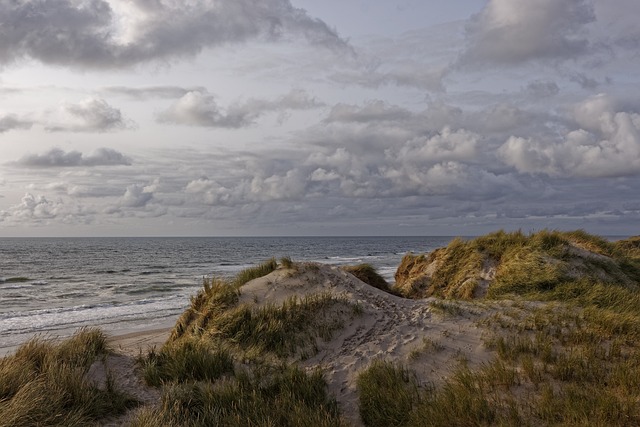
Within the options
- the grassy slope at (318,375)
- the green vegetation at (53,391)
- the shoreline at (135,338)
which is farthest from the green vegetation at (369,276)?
the green vegetation at (53,391)

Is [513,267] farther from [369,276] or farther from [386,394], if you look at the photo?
[386,394]

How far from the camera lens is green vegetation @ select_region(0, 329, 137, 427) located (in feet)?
19.1

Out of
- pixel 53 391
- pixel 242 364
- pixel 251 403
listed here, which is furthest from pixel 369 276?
pixel 53 391

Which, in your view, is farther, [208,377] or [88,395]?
[208,377]

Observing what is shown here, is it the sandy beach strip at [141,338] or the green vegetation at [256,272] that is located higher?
the green vegetation at [256,272]

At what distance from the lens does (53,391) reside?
6441 millimetres

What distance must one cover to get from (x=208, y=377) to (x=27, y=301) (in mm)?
23063

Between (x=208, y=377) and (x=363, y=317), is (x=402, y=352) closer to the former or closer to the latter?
(x=363, y=317)

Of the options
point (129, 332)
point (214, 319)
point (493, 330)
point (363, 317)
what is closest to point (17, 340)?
point (129, 332)

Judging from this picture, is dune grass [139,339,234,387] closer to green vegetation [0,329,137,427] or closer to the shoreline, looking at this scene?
green vegetation [0,329,137,427]

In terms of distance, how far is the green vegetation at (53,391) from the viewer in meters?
5.82

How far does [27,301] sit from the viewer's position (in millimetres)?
25656

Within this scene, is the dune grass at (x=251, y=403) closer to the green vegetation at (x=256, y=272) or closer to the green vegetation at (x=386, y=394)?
the green vegetation at (x=386, y=394)

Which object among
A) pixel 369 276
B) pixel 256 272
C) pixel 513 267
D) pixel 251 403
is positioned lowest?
pixel 251 403
